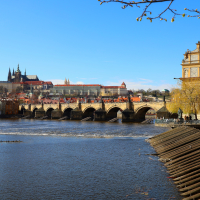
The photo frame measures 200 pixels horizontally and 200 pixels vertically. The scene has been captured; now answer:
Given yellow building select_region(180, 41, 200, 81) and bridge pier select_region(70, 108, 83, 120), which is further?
bridge pier select_region(70, 108, 83, 120)

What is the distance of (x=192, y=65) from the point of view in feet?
157

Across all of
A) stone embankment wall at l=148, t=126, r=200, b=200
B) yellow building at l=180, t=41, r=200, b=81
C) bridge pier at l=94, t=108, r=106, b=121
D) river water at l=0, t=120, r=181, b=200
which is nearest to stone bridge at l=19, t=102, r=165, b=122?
bridge pier at l=94, t=108, r=106, b=121

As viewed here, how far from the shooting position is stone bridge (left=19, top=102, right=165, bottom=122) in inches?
2815

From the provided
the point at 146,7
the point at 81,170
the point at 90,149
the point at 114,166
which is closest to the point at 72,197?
the point at 81,170

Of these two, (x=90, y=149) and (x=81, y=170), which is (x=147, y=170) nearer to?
(x=81, y=170)

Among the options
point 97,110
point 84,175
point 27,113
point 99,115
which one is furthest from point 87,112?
point 84,175

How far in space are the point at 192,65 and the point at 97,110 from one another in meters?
36.8

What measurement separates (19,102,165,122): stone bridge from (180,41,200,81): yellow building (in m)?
14.4

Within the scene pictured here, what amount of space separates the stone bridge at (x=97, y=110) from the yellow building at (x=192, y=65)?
14390mm

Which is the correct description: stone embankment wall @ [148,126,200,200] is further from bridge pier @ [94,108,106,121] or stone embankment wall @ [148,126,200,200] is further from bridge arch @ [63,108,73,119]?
bridge arch @ [63,108,73,119]

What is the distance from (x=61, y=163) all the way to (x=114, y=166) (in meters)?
3.32

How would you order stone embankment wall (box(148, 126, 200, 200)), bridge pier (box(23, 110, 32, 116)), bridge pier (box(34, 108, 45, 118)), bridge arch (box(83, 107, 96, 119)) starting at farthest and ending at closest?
1. bridge pier (box(23, 110, 32, 116))
2. bridge pier (box(34, 108, 45, 118))
3. bridge arch (box(83, 107, 96, 119))
4. stone embankment wall (box(148, 126, 200, 200))

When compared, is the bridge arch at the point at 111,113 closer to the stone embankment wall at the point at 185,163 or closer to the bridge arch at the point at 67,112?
the bridge arch at the point at 67,112

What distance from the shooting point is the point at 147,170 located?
17.6 metres
